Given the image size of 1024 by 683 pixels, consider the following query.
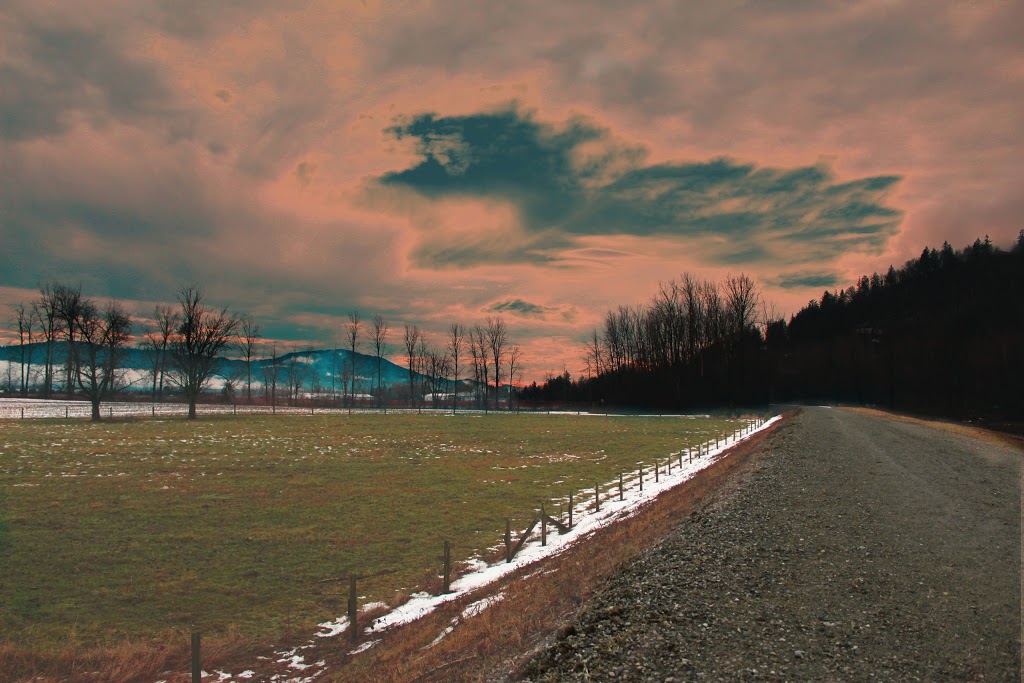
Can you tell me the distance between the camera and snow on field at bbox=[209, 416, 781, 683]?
11.7m

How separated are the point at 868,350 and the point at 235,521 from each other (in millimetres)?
135320

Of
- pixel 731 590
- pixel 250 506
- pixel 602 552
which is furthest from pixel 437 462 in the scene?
pixel 731 590

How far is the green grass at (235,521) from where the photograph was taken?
1373cm

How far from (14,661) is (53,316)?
98.4 m

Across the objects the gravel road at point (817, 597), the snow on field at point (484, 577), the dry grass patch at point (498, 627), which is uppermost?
the gravel road at point (817, 597)

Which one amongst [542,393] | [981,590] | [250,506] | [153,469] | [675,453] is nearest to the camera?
[981,590]

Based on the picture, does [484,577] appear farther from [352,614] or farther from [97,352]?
[97,352]

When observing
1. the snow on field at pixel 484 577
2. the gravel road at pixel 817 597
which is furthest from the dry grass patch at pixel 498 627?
the gravel road at pixel 817 597

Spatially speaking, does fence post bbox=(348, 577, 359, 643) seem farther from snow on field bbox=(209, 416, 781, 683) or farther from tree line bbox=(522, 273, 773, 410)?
tree line bbox=(522, 273, 773, 410)

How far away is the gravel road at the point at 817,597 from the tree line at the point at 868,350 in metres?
72.0

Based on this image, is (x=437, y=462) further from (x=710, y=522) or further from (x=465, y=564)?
(x=710, y=522)

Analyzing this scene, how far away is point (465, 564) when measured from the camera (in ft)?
56.2

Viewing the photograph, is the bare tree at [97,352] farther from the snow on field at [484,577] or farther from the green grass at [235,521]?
the snow on field at [484,577]

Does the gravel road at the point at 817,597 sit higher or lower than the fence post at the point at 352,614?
higher
